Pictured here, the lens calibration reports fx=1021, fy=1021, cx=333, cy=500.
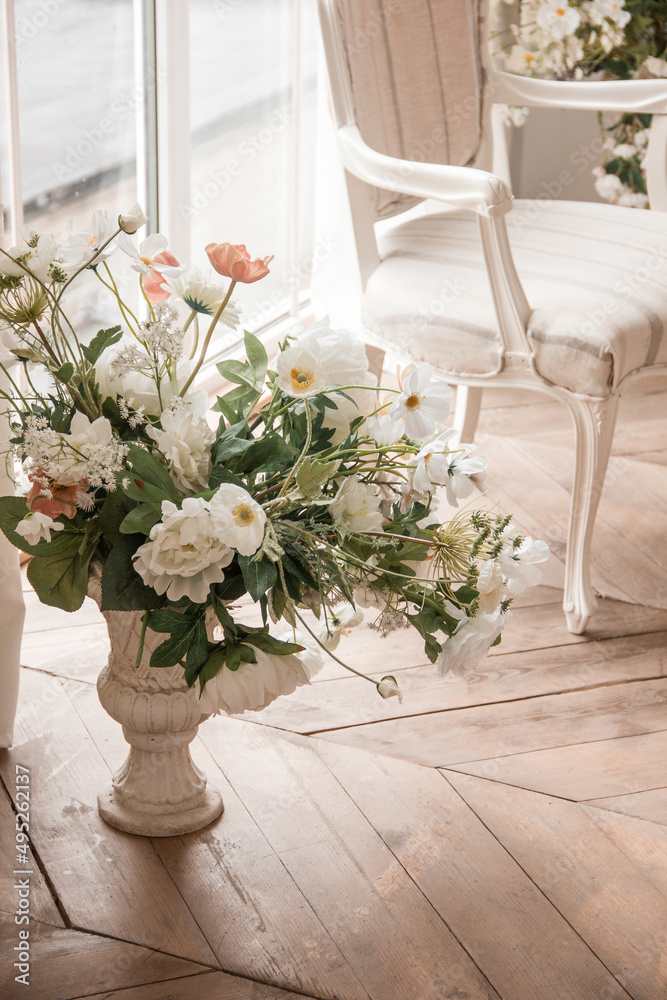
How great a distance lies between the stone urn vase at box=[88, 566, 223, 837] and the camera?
106 cm

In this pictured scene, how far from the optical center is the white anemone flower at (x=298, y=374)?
34.7 inches

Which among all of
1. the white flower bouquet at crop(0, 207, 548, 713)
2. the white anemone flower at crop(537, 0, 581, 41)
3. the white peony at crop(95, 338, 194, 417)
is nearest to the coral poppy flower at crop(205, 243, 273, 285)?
the white flower bouquet at crop(0, 207, 548, 713)

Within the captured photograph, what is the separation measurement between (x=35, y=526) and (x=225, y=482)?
0.53 feet

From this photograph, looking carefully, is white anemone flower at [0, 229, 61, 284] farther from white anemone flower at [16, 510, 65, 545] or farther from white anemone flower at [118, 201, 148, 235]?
white anemone flower at [16, 510, 65, 545]

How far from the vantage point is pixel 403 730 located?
137 centimetres

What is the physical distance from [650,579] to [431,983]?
3.12 ft

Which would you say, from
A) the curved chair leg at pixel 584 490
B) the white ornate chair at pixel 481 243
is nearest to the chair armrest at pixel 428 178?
the white ornate chair at pixel 481 243

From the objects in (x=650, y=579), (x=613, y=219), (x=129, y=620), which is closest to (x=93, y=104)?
(x=613, y=219)

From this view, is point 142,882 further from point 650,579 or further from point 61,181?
point 61,181

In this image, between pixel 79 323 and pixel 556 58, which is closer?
pixel 79 323

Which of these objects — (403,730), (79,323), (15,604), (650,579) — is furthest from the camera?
(79,323)

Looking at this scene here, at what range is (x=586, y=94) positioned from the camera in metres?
1.85

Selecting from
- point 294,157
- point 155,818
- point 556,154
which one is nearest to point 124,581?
point 155,818

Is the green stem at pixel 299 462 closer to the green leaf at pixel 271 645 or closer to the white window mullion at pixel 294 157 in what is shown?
the green leaf at pixel 271 645
